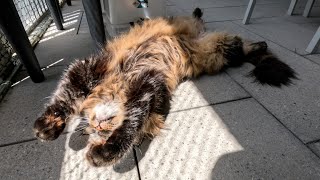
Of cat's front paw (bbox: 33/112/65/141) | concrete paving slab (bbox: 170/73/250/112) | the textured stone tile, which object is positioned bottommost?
the textured stone tile

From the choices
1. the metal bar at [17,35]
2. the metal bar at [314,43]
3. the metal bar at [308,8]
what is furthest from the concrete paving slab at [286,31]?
the metal bar at [17,35]

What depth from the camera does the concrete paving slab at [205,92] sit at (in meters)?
1.63

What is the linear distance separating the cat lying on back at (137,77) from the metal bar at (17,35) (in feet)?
1.43

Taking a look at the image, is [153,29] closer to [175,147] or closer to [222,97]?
[222,97]

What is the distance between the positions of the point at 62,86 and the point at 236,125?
3.76 feet

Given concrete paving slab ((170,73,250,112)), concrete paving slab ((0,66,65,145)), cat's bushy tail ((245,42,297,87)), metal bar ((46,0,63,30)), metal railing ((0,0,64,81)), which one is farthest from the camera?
metal bar ((46,0,63,30))

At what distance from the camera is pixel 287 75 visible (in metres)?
1.85

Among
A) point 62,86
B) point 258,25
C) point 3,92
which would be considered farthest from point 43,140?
point 258,25

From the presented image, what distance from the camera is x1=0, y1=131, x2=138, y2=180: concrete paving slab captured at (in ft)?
3.73

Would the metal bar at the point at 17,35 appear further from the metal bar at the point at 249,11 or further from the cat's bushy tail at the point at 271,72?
the metal bar at the point at 249,11

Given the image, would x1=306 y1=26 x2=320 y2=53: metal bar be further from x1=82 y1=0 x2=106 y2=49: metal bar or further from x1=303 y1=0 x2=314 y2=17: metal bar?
x1=82 y1=0 x2=106 y2=49: metal bar

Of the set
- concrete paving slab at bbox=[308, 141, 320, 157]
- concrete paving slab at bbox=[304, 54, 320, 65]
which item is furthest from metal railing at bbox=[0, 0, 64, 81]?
concrete paving slab at bbox=[304, 54, 320, 65]

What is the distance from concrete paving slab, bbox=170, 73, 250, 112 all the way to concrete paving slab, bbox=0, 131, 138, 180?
0.59 metres

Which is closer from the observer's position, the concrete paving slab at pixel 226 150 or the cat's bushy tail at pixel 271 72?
the concrete paving slab at pixel 226 150
